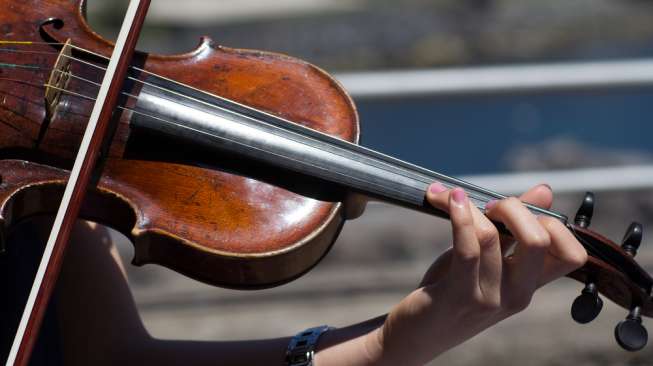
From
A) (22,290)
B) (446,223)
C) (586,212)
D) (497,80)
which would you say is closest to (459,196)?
(586,212)

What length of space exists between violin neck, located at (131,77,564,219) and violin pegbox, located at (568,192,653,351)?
35 mm

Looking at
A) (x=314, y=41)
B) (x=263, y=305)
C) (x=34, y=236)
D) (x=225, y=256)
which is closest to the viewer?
(x=225, y=256)

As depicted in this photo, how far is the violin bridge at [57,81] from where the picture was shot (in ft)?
3.33

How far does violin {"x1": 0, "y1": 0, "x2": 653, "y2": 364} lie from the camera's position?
3.18 feet

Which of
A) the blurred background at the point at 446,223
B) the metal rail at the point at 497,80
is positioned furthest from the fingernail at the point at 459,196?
the metal rail at the point at 497,80

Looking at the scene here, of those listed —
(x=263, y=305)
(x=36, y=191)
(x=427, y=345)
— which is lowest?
(x=427, y=345)

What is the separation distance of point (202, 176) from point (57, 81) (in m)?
0.18

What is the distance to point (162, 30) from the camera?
830 cm

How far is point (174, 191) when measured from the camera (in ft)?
3.30

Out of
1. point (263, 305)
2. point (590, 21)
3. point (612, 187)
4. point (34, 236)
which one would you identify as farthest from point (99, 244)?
point (590, 21)

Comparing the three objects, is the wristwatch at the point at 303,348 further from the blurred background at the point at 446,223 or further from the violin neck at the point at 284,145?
the blurred background at the point at 446,223

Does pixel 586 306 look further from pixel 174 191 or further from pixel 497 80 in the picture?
pixel 497 80

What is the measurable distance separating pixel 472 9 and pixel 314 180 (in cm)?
837

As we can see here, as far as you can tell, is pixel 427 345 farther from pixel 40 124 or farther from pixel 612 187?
pixel 612 187
